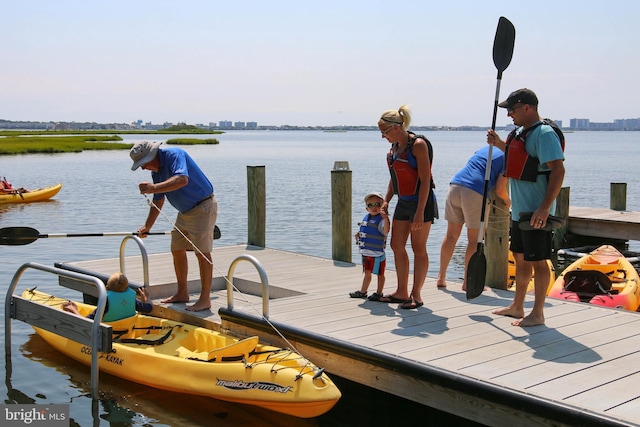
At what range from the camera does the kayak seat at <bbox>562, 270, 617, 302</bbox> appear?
9.55 m

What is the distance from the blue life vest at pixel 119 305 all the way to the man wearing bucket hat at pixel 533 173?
3716mm

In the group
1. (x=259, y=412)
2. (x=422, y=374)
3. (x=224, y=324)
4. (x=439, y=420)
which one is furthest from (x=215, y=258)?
(x=422, y=374)

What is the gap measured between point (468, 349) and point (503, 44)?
2928 mm

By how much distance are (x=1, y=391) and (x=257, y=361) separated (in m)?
2.95

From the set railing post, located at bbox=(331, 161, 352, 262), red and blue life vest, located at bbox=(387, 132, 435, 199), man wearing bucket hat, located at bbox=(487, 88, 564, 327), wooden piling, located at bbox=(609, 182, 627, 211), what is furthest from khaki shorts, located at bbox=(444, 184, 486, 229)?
wooden piling, located at bbox=(609, 182, 627, 211)

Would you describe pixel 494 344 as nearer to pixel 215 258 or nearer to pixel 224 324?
pixel 224 324

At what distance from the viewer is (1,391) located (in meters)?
7.48

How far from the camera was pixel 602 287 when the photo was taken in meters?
9.55

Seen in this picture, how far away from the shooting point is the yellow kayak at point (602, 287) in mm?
9205

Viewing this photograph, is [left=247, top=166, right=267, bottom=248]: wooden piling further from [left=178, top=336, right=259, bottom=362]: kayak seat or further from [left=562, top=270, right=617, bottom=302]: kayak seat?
[left=178, top=336, right=259, bottom=362]: kayak seat

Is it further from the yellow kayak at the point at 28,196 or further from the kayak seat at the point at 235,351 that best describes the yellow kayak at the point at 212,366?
the yellow kayak at the point at 28,196

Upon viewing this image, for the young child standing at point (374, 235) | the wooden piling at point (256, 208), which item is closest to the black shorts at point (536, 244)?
the young child standing at point (374, 235)

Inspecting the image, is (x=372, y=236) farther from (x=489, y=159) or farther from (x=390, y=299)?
(x=489, y=159)

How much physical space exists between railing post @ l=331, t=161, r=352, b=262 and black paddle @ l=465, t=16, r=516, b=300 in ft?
11.1
